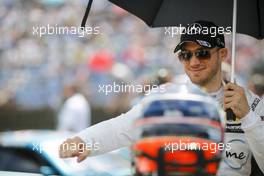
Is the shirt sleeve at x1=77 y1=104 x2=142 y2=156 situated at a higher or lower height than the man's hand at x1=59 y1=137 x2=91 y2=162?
higher

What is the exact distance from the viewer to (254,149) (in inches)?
102

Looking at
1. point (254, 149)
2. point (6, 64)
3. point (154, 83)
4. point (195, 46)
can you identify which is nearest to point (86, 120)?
point (6, 64)

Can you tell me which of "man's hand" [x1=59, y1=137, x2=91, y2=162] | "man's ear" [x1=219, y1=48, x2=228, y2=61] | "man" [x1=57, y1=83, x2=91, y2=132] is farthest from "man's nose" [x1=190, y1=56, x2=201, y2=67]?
"man" [x1=57, y1=83, x2=91, y2=132]

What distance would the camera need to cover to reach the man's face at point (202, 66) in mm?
2816

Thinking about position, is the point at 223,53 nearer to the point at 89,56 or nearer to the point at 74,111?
the point at 89,56

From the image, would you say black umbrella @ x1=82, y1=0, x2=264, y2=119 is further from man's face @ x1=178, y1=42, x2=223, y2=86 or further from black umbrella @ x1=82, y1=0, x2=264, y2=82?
man's face @ x1=178, y1=42, x2=223, y2=86

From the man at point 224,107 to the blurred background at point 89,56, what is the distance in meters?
0.08

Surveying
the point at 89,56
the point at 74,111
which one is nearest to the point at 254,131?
the point at 89,56

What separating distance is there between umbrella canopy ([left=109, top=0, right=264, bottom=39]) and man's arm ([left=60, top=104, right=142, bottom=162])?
0.48 m

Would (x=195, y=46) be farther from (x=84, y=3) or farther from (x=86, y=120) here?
(x=86, y=120)

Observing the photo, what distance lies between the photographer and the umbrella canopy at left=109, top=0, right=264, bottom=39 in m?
2.92

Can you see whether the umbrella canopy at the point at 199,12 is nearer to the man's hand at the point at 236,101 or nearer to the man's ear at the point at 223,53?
the man's ear at the point at 223,53

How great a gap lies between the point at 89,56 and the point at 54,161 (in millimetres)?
680

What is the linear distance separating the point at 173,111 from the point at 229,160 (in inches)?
12.8
